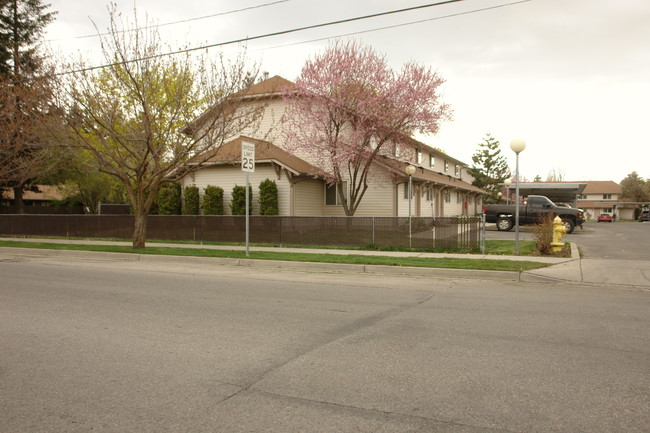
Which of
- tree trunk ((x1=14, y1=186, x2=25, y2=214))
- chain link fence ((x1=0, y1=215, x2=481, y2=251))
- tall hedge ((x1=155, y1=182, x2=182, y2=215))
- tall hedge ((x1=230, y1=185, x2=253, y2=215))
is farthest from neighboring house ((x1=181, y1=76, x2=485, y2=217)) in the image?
tree trunk ((x1=14, y1=186, x2=25, y2=214))

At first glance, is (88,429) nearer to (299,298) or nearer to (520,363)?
(520,363)

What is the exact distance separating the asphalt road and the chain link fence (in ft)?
20.4

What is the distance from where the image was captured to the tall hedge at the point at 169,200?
22891 mm

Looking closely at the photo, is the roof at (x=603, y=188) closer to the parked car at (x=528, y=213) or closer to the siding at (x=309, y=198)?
the parked car at (x=528, y=213)

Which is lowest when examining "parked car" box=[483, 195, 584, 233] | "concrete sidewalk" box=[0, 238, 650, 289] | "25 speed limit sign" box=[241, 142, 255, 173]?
"concrete sidewalk" box=[0, 238, 650, 289]

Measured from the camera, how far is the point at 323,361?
4551 mm

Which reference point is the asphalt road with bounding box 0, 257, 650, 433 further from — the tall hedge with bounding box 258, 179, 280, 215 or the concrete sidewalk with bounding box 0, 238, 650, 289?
the tall hedge with bounding box 258, 179, 280, 215

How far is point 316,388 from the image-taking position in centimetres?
388

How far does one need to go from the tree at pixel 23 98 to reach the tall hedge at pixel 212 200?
21.5 feet

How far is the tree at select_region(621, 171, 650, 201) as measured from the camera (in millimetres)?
73856

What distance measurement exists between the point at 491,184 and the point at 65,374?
68700 mm

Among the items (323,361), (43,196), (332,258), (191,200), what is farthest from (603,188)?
(323,361)

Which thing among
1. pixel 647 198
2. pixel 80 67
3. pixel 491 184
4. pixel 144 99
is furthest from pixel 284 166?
pixel 647 198

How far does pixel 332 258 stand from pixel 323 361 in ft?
27.6
